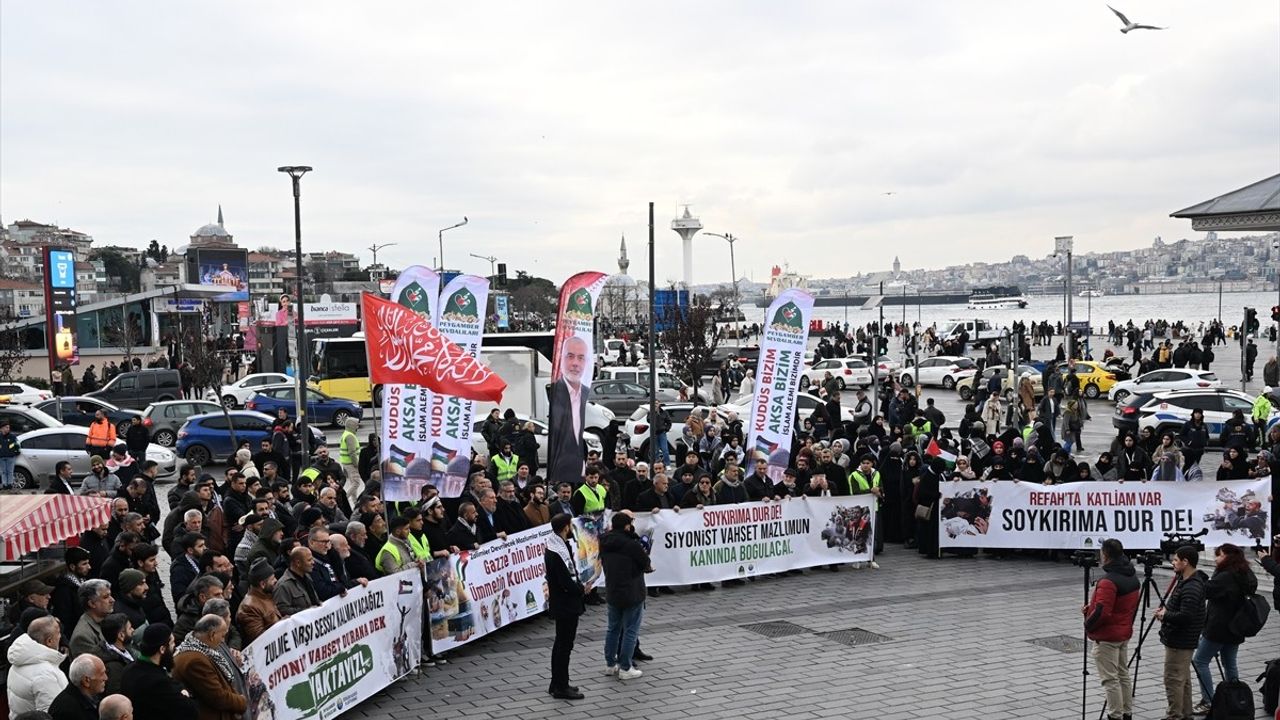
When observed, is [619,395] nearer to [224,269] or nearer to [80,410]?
[80,410]

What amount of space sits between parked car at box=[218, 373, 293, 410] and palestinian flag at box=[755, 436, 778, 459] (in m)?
24.0

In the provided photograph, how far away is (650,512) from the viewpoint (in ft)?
47.6

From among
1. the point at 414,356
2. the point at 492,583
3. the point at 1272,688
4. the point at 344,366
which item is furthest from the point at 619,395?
the point at 1272,688

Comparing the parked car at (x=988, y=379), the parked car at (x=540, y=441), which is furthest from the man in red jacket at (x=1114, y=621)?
the parked car at (x=988, y=379)

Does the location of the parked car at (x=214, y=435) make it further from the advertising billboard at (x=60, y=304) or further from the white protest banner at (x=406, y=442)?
the advertising billboard at (x=60, y=304)

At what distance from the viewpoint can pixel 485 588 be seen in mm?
12219

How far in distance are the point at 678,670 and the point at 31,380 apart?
45449 millimetres

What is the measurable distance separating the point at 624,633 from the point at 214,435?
1941cm

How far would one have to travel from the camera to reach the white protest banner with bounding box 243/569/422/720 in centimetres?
845

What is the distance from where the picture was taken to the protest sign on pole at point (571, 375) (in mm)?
16953

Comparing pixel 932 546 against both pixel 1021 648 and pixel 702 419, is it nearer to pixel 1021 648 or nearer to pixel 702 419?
pixel 1021 648

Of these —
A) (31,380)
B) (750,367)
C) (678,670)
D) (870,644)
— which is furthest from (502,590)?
(31,380)

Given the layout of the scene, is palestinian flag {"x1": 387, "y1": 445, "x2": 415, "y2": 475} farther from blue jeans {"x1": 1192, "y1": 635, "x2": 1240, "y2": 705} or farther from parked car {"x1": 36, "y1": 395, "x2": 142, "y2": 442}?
parked car {"x1": 36, "y1": 395, "x2": 142, "y2": 442}

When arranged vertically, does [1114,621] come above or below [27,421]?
below
